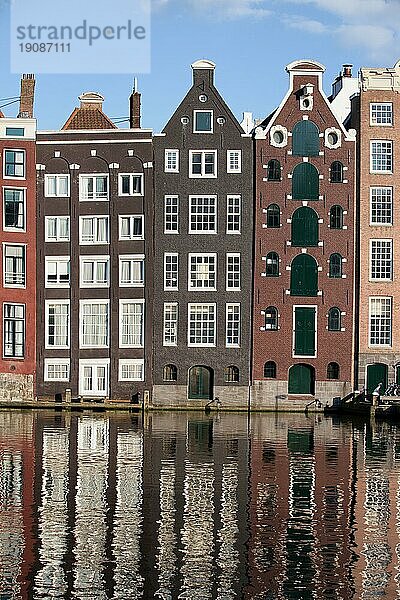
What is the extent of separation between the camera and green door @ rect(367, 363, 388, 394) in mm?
78250

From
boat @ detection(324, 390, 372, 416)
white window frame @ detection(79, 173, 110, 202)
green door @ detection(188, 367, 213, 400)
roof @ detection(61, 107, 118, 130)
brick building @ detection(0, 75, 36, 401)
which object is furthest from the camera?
roof @ detection(61, 107, 118, 130)

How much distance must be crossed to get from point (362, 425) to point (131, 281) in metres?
19.1

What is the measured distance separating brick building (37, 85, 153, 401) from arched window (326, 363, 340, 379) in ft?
39.1

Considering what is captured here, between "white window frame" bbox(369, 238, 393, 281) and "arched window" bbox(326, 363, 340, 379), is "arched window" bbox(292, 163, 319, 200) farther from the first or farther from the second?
"arched window" bbox(326, 363, 340, 379)

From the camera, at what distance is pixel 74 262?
258ft

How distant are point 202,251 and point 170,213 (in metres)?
3.32

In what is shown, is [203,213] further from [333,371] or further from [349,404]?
[349,404]

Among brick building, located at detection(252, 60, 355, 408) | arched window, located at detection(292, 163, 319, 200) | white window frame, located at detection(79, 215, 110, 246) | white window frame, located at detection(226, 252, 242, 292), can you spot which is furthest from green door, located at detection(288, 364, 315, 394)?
white window frame, located at detection(79, 215, 110, 246)

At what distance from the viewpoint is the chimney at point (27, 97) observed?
81625 mm

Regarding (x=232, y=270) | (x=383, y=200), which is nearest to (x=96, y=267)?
(x=232, y=270)

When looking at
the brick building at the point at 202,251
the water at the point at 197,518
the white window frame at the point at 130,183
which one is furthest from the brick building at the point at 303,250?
the water at the point at 197,518

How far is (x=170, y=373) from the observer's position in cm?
7875

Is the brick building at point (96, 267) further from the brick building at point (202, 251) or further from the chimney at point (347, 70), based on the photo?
the chimney at point (347, 70)

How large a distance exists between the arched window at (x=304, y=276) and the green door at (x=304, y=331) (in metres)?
1.13
